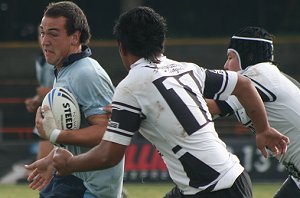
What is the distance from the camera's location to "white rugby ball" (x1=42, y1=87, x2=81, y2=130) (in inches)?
253

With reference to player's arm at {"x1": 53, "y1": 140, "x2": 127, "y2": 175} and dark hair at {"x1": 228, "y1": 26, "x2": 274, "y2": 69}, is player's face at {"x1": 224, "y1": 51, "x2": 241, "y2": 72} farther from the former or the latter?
player's arm at {"x1": 53, "y1": 140, "x2": 127, "y2": 175}

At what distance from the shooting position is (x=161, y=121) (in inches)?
229

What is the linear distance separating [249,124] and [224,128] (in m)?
12.3

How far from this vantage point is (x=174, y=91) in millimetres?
5809

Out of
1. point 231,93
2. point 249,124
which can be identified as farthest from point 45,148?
point 231,93

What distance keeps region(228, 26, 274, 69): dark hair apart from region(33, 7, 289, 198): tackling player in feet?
5.42

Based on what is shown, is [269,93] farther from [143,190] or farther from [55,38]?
[143,190]

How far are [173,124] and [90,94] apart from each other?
3.06 feet

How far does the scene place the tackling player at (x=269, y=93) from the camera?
7.13m

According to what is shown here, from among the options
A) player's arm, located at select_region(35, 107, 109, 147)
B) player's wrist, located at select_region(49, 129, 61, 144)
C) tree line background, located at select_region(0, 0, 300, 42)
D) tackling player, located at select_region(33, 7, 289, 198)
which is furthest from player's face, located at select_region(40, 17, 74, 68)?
tree line background, located at select_region(0, 0, 300, 42)

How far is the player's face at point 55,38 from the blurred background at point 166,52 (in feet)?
26.3

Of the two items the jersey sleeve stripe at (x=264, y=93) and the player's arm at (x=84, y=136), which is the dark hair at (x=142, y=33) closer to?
the player's arm at (x=84, y=136)

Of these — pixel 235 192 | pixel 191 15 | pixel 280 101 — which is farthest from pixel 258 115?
pixel 191 15

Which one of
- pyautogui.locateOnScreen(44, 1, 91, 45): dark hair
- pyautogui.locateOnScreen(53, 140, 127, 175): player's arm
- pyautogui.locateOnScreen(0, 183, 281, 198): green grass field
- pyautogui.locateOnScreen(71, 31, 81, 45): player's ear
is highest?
pyautogui.locateOnScreen(44, 1, 91, 45): dark hair
